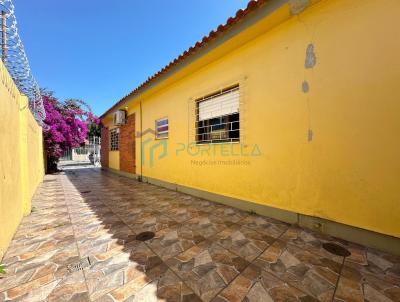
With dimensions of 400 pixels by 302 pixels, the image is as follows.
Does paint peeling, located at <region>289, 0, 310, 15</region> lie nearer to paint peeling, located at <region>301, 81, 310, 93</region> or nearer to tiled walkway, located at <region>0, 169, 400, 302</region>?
paint peeling, located at <region>301, 81, 310, 93</region>

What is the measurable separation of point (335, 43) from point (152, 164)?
254 inches

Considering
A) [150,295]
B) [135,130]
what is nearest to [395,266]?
[150,295]

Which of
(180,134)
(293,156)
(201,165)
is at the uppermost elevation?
(180,134)

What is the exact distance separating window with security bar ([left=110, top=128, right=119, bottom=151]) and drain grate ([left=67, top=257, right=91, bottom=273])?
30.5 ft

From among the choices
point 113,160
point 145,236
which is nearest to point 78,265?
point 145,236

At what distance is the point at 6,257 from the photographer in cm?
224

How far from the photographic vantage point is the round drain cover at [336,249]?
7.43 ft

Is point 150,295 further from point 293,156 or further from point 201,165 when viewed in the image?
point 201,165

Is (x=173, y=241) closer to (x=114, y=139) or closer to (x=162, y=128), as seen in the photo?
(x=162, y=128)

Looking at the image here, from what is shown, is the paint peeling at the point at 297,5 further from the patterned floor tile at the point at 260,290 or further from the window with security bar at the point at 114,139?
the window with security bar at the point at 114,139

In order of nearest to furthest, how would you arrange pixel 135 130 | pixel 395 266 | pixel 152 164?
1. pixel 395 266
2. pixel 152 164
3. pixel 135 130

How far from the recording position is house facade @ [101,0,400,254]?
2326mm

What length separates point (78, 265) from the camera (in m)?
2.07

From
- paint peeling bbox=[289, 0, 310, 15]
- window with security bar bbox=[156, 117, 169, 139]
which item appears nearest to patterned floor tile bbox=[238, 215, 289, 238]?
paint peeling bbox=[289, 0, 310, 15]
